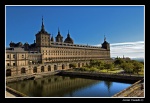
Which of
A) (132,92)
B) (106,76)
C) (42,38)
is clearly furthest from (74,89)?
(42,38)

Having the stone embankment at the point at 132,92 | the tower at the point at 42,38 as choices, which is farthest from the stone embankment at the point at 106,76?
the tower at the point at 42,38

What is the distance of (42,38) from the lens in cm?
4512

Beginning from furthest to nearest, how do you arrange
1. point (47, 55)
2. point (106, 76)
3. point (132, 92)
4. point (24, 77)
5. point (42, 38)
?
point (47, 55), point (42, 38), point (24, 77), point (106, 76), point (132, 92)

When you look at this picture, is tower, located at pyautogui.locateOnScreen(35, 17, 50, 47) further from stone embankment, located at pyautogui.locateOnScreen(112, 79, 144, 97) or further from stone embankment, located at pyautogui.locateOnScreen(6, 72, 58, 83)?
stone embankment, located at pyautogui.locateOnScreen(112, 79, 144, 97)

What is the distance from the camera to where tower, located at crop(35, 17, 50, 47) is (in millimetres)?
44656

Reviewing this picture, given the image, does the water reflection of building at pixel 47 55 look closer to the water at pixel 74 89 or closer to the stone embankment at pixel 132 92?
the water at pixel 74 89

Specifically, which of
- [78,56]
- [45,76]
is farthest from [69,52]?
[45,76]

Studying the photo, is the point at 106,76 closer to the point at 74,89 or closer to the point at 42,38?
the point at 74,89

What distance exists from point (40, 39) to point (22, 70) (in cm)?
1225

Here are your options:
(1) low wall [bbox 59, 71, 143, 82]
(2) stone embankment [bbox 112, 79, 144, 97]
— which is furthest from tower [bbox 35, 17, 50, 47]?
(2) stone embankment [bbox 112, 79, 144, 97]
